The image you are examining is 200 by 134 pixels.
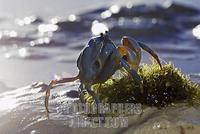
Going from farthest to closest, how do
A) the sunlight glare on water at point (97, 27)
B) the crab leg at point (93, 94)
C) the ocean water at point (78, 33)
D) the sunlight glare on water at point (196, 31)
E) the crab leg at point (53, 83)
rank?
the sunlight glare on water at point (97, 27), the sunlight glare on water at point (196, 31), the ocean water at point (78, 33), the crab leg at point (53, 83), the crab leg at point (93, 94)

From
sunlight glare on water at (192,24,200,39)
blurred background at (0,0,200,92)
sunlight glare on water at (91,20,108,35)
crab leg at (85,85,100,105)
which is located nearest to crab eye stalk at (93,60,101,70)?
crab leg at (85,85,100,105)

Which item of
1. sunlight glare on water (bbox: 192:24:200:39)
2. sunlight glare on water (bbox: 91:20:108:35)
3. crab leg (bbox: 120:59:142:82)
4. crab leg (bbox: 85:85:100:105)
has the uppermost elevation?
sunlight glare on water (bbox: 91:20:108:35)

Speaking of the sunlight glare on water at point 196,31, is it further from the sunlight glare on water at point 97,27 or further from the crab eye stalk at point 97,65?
the crab eye stalk at point 97,65

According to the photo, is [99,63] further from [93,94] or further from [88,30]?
[88,30]

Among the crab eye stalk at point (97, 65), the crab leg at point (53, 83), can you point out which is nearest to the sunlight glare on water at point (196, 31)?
the crab leg at point (53, 83)

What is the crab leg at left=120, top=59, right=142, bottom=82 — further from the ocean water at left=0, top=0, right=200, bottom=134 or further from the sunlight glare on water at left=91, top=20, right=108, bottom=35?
the sunlight glare on water at left=91, top=20, right=108, bottom=35

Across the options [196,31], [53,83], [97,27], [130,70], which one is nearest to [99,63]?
[130,70]

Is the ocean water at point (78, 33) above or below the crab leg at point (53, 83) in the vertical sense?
above
